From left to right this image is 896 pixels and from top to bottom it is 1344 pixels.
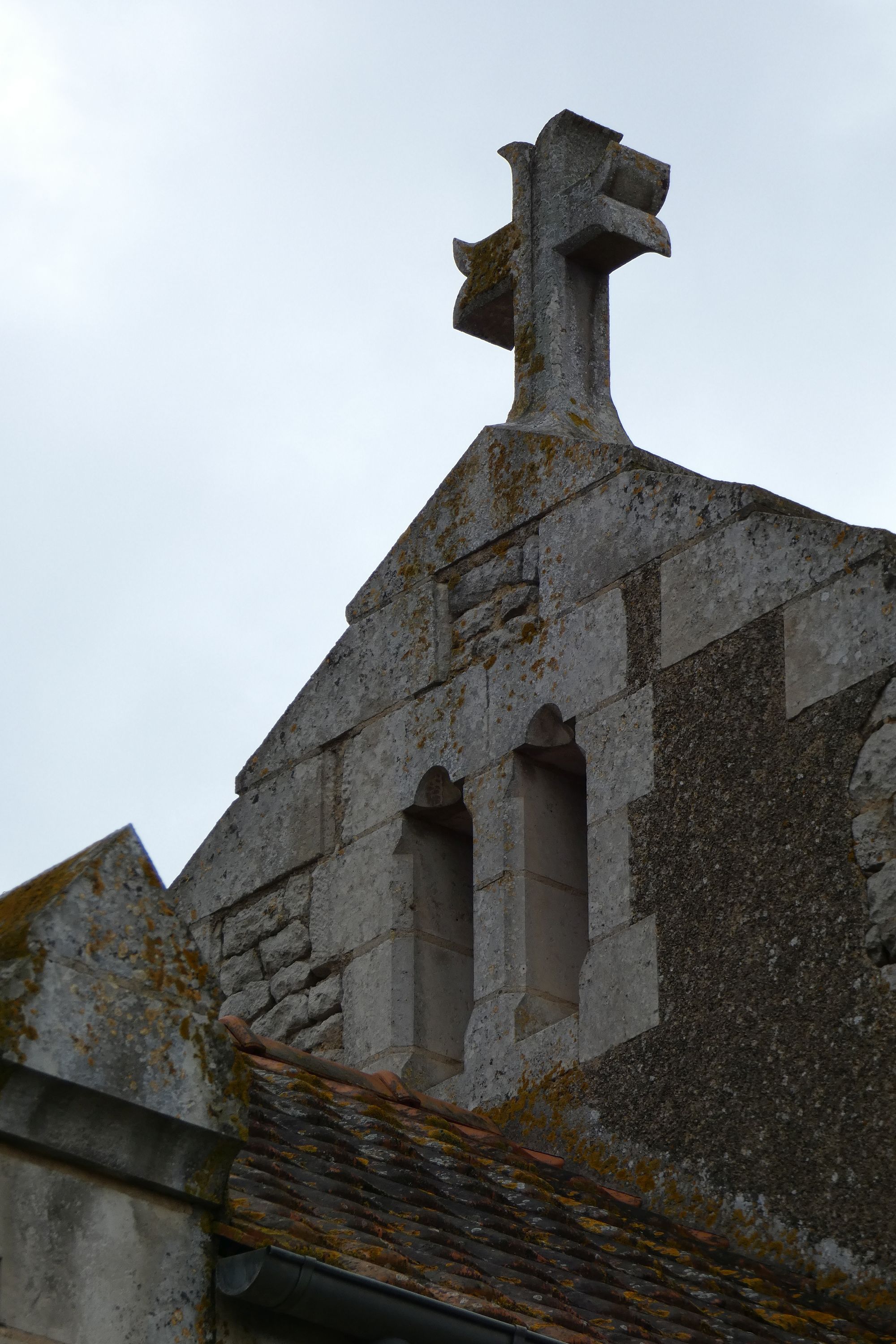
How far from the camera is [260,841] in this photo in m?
7.73

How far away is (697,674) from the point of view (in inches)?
250

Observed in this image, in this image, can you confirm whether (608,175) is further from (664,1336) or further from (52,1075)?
(52,1075)

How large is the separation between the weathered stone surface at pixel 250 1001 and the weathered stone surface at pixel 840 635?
2.28m

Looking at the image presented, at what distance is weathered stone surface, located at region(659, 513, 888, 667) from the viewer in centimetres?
601

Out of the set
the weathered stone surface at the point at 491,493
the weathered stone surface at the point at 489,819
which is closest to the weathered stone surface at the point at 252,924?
the weathered stone surface at the point at 489,819

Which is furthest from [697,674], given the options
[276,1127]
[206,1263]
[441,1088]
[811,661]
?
[206,1263]

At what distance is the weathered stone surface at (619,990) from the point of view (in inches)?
241

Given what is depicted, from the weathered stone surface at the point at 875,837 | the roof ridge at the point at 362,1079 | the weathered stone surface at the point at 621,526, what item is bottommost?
the roof ridge at the point at 362,1079

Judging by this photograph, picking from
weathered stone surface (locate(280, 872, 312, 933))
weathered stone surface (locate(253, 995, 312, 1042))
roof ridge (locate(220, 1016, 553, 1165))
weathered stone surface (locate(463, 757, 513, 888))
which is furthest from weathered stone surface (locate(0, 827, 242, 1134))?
weathered stone surface (locate(280, 872, 312, 933))

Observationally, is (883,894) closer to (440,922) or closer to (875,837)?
(875,837)

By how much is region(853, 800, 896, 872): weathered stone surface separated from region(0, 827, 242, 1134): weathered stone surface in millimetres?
2201

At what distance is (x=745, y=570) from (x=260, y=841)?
2192 mm

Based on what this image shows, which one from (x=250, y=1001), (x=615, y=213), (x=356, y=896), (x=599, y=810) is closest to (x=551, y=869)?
(x=599, y=810)

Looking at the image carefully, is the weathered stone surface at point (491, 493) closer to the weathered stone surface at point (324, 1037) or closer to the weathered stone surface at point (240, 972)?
the weathered stone surface at point (240, 972)
